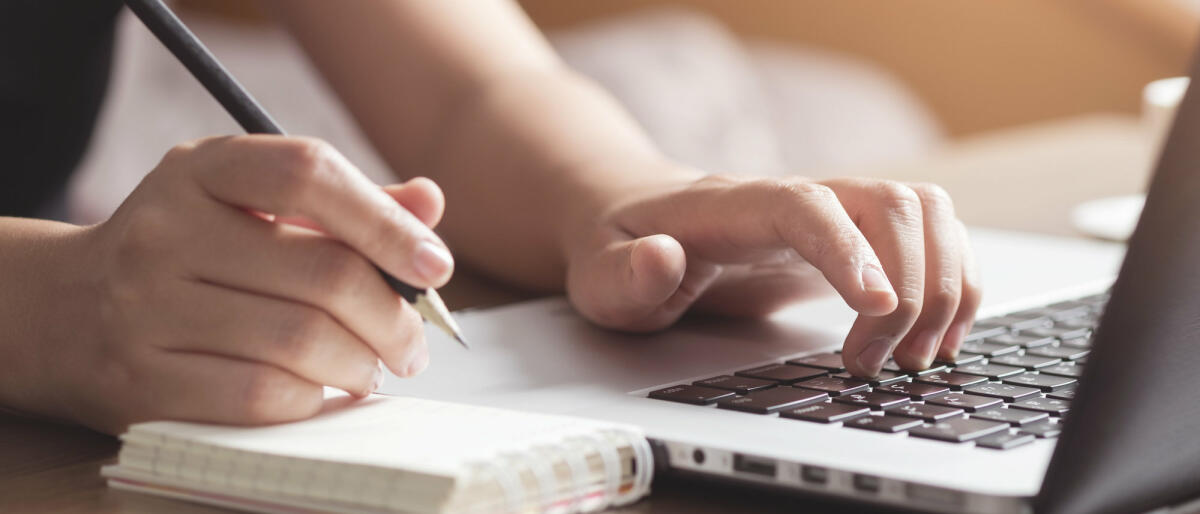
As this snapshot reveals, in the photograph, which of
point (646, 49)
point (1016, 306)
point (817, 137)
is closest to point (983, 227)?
point (1016, 306)

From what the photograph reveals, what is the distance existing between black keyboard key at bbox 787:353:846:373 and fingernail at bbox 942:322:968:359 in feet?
0.14

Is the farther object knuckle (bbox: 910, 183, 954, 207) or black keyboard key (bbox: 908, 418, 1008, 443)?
knuckle (bbox: 910, 183, 954, 207)

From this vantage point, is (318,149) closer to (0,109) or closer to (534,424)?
(534,424)

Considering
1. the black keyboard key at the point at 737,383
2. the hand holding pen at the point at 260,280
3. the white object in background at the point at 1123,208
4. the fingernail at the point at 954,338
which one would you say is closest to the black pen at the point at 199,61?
the hand holding pen at the point at 260,280

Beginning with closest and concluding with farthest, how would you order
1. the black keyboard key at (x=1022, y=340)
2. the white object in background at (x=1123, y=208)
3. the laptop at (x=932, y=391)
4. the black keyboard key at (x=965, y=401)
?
A: the laptop at (x=932, y=391), the black keyboard key at (x=965, y=401), the black keyboard key at (x=1022, y=340), the white object in background at (x=1123, y=208)

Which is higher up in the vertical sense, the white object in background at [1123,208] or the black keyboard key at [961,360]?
the white object in background at [1123,208]

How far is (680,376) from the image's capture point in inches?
17.5

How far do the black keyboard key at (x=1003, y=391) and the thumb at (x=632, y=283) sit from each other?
Answer: 118 millimetres

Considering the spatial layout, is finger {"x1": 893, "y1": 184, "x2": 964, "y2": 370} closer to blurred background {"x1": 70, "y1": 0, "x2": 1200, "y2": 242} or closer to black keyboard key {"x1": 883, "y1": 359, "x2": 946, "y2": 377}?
black keyboard key {"x1": 883, "y1": 359, "x2": 946, "y2": 377}

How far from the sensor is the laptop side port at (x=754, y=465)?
1.06ft

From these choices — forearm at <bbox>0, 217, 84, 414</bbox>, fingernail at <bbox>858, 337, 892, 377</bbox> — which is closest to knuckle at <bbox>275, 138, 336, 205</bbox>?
forearm at <bbox>0, 217, 84, 414</bbox>

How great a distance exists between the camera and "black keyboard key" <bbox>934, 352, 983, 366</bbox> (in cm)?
45

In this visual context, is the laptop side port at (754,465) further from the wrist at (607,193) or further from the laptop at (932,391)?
the wrist at (607,193)

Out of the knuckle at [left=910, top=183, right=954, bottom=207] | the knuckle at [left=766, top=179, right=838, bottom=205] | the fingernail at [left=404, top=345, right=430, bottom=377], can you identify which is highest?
the knuckle at [left=910, top=183, right=954, bottom=207]
